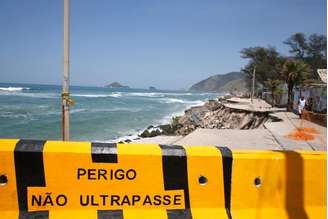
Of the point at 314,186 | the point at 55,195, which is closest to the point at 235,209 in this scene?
the point at 314,186

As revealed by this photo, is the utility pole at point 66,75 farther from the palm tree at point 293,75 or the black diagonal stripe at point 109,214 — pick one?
the palm tree at point 293,75

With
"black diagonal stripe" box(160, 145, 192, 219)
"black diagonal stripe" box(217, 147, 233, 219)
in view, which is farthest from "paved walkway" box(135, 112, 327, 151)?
"black diagonal stripe" box(160, 145, 192, 219)

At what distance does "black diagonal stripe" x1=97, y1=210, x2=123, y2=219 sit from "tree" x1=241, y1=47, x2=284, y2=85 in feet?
228

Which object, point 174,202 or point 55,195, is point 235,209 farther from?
point 55,195

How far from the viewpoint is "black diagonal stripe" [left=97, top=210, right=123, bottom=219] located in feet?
9.59

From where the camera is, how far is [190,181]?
307 centimetres

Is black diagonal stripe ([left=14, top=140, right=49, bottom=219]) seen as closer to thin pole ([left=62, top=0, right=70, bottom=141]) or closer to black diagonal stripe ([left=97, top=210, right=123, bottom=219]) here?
black diagonal stripe ([left=97, top=210, right=123, bottom=219])

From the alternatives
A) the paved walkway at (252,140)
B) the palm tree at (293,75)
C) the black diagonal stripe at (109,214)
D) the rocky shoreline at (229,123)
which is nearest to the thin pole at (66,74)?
the black diagonal stripe at (109,214)

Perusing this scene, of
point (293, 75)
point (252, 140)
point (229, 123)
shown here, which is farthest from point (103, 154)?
point (293, 75)

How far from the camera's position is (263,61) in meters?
72.9

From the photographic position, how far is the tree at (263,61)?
7062 centimetres

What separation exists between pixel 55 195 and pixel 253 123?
2546cm

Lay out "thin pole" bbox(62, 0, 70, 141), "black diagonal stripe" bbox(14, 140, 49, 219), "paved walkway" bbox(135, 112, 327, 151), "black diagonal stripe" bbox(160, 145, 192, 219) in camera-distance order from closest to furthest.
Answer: "black diagonal stripe" bbox(14, 140, 49, 219)
"black diagonal stripe" bbox(160, 145, 192, 219)
"thin pole" bbox(62, 0, 70, 141)
"paved walkway" bbox(135, 112, 327, 151)

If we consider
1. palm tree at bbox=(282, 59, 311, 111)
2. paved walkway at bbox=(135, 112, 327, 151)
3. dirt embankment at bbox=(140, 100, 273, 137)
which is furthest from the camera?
palm tree at bbox=(282, 59, 311, 111)
